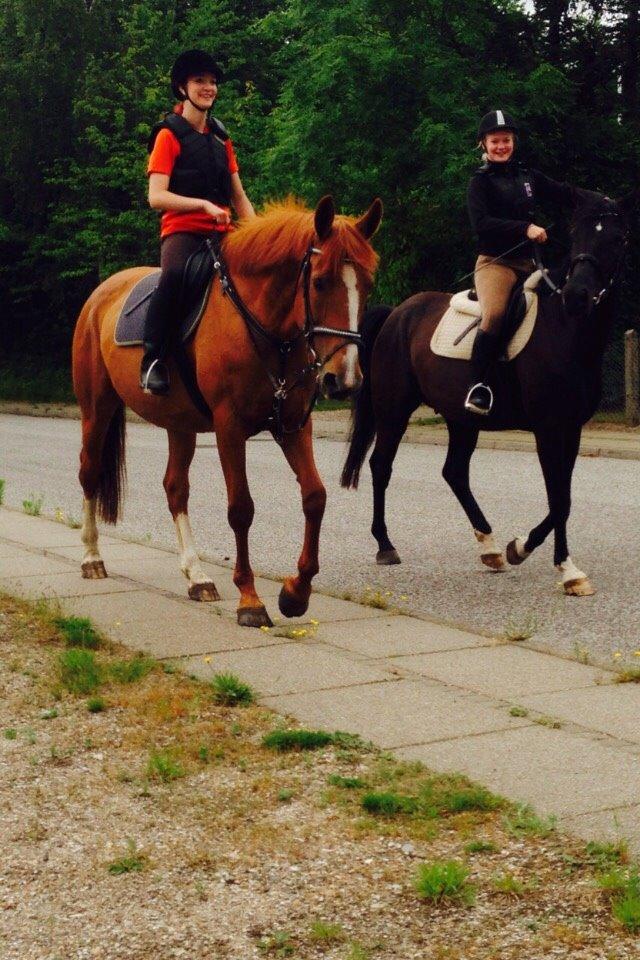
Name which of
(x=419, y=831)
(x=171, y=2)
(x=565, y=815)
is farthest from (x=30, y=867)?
(x=171, y=2)

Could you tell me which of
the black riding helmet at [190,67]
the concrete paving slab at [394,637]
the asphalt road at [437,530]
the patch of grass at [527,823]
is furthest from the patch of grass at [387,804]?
the black riding helmet at [190,67]

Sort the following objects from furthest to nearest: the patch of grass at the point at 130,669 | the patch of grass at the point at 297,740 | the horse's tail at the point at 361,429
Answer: the horse's tail at the point at 361,429 → the patch of grass at the point at 130,669 → the patch of grass at the point at 297,740

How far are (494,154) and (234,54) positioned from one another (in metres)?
36.2

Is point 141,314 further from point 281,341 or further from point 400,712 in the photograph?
Answer: point 400,712

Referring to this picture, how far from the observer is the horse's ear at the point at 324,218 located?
698 centimetres

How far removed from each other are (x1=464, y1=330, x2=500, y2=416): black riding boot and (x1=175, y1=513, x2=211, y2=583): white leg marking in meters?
2.08

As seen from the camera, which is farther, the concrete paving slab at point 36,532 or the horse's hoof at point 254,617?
the concrete paving slab at point 36,532

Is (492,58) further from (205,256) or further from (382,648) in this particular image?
(382,648)

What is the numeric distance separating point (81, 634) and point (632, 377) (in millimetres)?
17418

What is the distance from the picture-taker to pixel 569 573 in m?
8.76

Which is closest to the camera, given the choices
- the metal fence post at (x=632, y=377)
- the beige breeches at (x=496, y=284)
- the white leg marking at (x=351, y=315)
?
the white leg marking at (x=351, y=315)

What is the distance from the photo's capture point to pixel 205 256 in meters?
8.07

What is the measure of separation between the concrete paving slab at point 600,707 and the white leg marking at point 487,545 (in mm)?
3673

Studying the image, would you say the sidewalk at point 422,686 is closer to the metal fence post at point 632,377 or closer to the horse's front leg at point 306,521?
the horse's front leg at point 306,521
